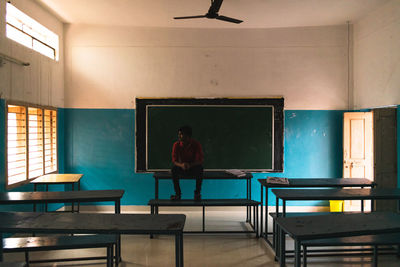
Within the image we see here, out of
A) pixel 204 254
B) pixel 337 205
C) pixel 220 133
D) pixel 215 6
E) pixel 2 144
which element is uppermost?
pixel 215 6

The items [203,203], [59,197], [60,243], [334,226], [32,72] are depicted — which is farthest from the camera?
[32,72]

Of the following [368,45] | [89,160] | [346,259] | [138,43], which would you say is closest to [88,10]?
[138,43]

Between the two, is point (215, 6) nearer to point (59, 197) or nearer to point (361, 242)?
point (59, 197)

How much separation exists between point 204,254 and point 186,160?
1514 millimetres

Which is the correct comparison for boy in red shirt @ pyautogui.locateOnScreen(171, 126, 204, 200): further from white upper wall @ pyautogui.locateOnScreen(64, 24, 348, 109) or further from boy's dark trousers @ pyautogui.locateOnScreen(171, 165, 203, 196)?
white upper wall @ pyautogui.locateOnScreen(64, 24, 348, 109)

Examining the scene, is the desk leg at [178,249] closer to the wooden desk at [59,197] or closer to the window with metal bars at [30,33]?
the wooden desk at [59,197]

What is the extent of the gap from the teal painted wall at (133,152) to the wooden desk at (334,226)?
3.28 m

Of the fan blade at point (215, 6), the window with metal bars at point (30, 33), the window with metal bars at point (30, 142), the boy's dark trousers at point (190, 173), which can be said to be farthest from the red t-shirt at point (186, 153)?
the window with metal bars at point (30, 33)

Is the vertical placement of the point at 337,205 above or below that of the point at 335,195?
below

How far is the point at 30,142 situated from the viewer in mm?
5027

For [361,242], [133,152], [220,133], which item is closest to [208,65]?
Result: [220,133]

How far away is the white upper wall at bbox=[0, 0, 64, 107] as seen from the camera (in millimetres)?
4355

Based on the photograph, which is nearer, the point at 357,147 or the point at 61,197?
the point at 61,197

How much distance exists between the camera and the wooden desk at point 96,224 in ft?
8.44
